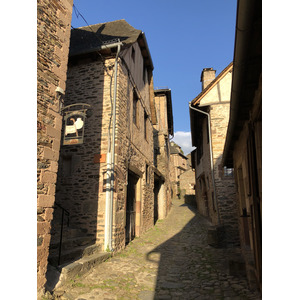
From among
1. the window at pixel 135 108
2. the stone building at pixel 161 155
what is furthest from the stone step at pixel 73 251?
the stone building at pixel 161 155

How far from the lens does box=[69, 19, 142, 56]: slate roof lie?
7961 mm

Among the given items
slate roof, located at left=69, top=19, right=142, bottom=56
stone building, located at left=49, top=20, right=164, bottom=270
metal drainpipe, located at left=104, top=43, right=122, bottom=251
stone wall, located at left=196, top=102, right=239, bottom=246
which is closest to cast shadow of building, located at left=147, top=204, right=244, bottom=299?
stone wall, located at left=196, top=102, right=239, bottom=246

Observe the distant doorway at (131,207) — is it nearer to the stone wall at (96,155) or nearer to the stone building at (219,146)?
the stone wall at (96,155)

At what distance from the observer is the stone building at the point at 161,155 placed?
14453 millimetres

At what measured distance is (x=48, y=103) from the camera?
4242 mm

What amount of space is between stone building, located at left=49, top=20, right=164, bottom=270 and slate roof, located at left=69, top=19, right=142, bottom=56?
5cm

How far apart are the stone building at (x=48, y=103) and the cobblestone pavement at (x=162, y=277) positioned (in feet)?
3.62

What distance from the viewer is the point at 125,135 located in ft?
26.0

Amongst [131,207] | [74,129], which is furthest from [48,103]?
[131,207]

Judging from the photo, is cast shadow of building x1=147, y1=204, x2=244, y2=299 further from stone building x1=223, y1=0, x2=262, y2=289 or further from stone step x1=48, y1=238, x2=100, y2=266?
stone step x1=48, y1=238, x2=100, y2=266

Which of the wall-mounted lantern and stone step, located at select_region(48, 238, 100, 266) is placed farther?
the wall-mounted lantern
